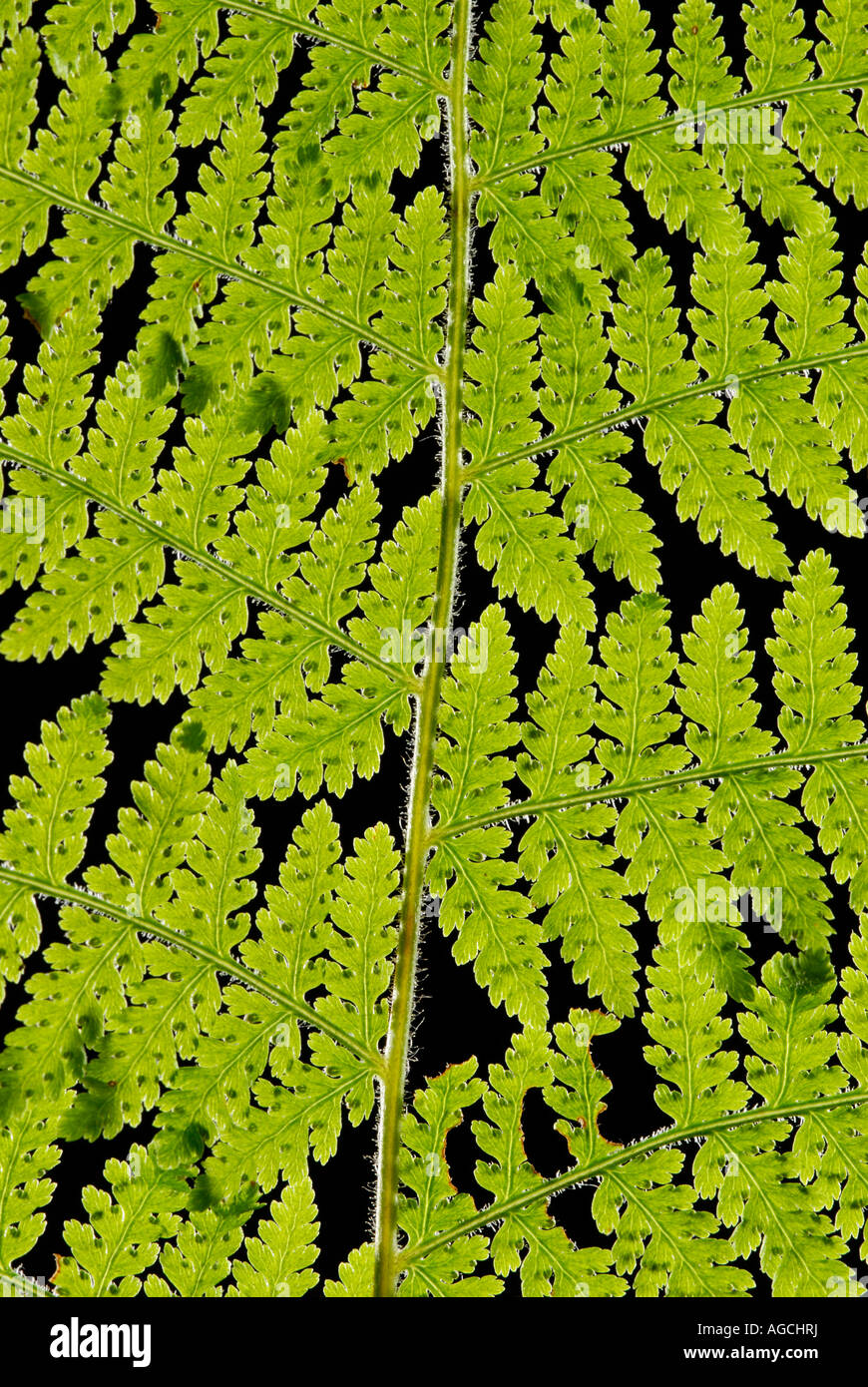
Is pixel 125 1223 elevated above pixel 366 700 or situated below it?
below

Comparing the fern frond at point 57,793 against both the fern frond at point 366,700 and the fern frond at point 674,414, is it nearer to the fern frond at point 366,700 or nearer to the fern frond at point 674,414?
the fern frond at point 366,700

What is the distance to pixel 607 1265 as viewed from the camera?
8.30ft

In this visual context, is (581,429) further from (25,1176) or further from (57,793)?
(25,1176)

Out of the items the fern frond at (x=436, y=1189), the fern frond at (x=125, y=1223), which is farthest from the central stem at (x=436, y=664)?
the fern frond at (x=125, y=1223)

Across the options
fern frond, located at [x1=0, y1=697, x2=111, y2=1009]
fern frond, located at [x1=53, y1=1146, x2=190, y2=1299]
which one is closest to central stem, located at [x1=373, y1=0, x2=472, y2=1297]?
fern frond, located at [x1=53, y1=1146, x2=190, y2=1299]

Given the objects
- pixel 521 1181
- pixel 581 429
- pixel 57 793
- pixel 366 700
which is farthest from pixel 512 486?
pixel 521 1181

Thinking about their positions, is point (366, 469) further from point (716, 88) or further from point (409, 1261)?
point (409, 1261)

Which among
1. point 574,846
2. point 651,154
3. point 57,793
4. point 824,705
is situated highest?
point 651,154

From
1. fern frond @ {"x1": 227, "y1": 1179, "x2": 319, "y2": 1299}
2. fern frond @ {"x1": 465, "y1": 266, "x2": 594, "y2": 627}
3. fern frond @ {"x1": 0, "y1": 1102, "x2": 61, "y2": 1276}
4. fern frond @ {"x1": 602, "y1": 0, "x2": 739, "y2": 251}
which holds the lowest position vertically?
fern frond @ {"x1": 227, "y1": 1179, "x2": 319, "y2": 1299}

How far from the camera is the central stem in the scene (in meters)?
2.63

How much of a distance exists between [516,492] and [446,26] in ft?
3.68

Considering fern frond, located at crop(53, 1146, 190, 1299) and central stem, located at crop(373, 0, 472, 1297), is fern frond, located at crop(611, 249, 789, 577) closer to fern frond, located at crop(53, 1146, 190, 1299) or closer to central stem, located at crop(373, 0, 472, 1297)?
central stem, located at crop(373, 0, 472, 1297)

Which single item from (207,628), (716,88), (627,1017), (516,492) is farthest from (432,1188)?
(716,88)

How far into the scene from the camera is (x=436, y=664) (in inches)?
104
